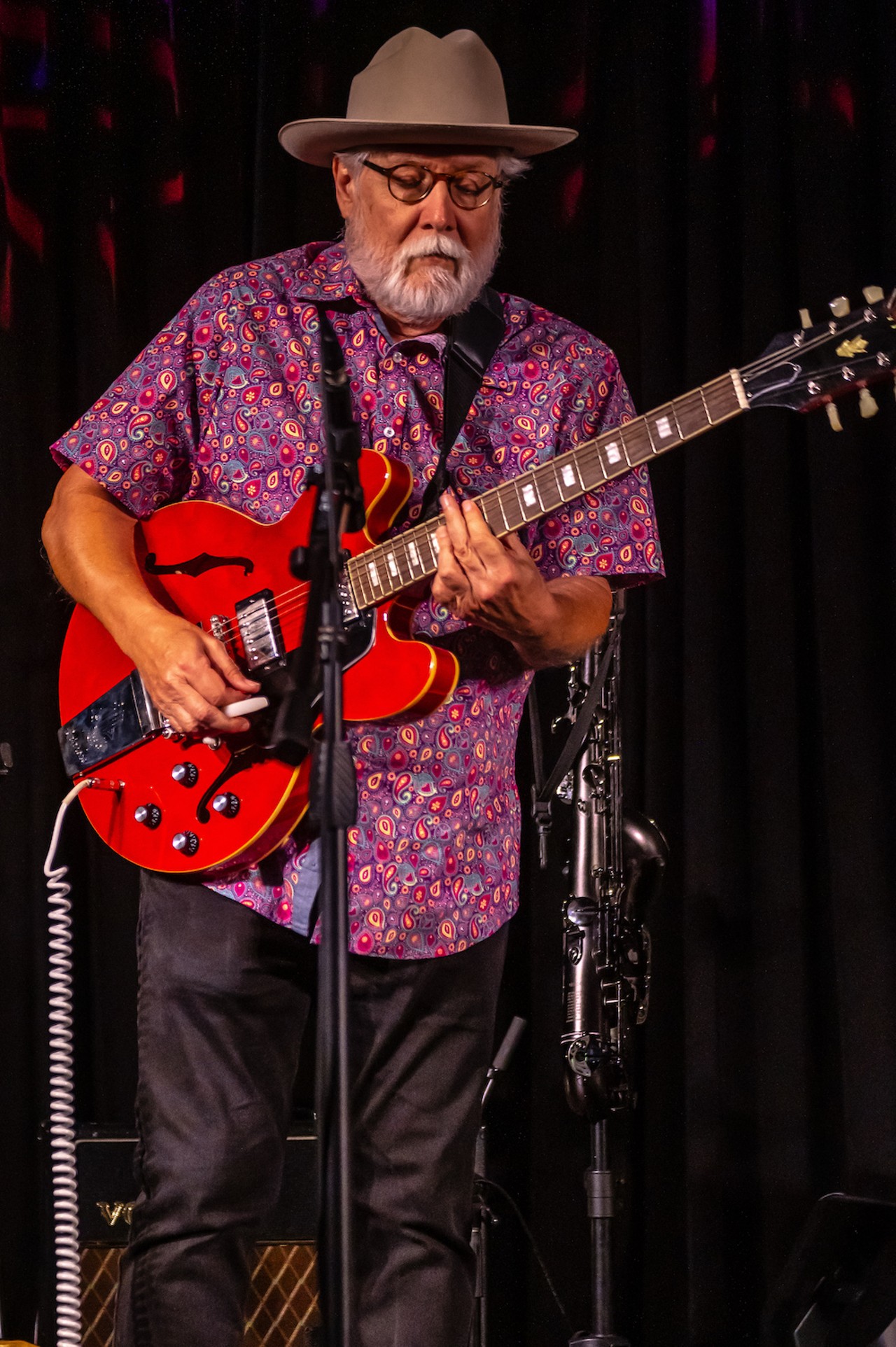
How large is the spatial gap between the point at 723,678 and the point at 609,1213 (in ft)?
3.48

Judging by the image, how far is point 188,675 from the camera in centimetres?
185

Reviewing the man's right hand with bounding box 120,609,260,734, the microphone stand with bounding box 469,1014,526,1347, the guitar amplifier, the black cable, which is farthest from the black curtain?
the man's right hand with bounding box 120,609,260,734

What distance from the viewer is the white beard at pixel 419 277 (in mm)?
2020

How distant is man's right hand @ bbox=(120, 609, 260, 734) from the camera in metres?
1.85

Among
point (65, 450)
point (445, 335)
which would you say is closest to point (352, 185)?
point (445, 335)

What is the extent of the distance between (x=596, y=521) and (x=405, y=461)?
0.99 feet

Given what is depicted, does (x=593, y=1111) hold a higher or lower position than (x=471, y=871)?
lower

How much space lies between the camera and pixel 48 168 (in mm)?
3021

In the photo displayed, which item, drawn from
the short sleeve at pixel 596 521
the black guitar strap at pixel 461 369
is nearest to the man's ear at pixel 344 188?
the black guitar strap at pixel 461 369

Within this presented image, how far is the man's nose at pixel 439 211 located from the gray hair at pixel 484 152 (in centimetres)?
10

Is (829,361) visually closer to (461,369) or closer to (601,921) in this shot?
(461,369)

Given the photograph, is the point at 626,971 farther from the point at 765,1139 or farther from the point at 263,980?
the point at 263,980

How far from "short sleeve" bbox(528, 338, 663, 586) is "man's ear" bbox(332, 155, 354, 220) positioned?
0.42 m

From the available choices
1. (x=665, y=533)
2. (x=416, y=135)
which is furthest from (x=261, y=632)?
(x=665, y=533)
